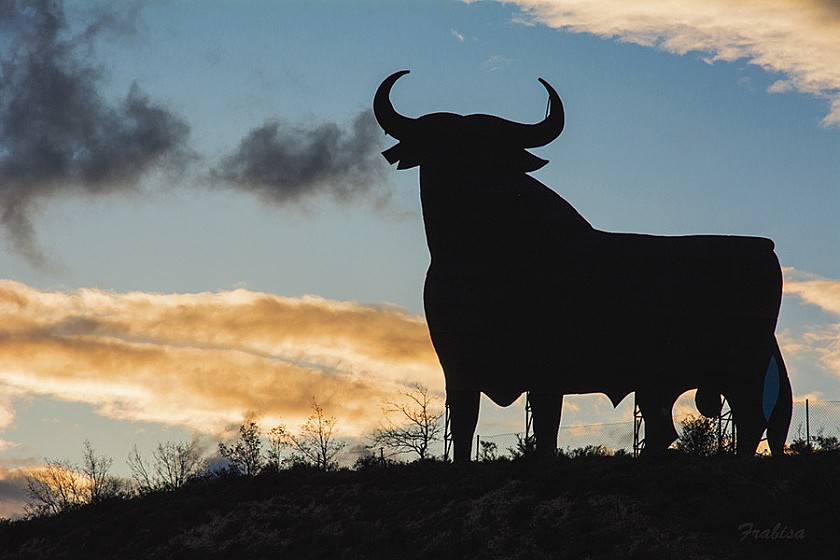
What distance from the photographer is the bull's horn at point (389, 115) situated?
19.0 meters

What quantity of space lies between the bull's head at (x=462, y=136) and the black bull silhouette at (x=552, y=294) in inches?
0.6

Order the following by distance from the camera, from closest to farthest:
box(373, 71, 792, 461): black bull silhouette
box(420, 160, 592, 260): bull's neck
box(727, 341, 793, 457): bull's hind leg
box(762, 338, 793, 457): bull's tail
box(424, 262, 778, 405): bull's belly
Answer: box(424, 262, 778, 405): bull's belly → box(373, 71, 792, 461): black bull silhouette → box(420, 160, 592, 260): bull's neck → box(727, 341, 793, 457): bull's hind leg → box(762, 338, 793, 457): bull's tail

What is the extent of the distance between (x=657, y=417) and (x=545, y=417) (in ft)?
6.00

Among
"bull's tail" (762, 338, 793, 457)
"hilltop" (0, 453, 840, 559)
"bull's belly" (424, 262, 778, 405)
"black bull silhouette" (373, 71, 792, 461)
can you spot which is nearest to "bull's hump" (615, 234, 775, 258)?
"black bull silhouette" (373, 71, 792, 461)

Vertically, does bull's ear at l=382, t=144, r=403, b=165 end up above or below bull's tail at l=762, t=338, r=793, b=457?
above

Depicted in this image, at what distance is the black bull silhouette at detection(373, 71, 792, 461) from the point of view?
61.2 feet

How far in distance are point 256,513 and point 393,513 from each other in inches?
97.4

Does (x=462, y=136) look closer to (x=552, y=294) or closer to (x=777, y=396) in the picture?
(x=552, y=294)

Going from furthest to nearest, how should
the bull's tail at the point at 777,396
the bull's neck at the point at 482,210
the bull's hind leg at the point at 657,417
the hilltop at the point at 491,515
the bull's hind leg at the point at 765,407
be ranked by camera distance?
1. the bull's tail at the point at 777,396
2. the bull's hind leg at the point at 765,407
3. the bull's hind leg at the point at 657,417
4. the bull's neck at the point at 482,210
5. the hilltop at the point at 491,515

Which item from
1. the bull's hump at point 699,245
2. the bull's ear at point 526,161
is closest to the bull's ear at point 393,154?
the bull's ear at point 526,161

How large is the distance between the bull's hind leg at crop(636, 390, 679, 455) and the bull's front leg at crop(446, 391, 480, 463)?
249cm

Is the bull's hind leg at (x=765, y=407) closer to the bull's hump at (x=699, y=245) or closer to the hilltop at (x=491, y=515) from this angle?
the bull's hump at (x=699, y=245)

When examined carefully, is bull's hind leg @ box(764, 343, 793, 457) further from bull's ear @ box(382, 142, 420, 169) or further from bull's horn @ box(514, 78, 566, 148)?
bull's ear @ box(382, 142, 420, 169)

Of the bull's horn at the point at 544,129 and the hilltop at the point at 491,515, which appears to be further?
the bull's horn at the point at 544,129
